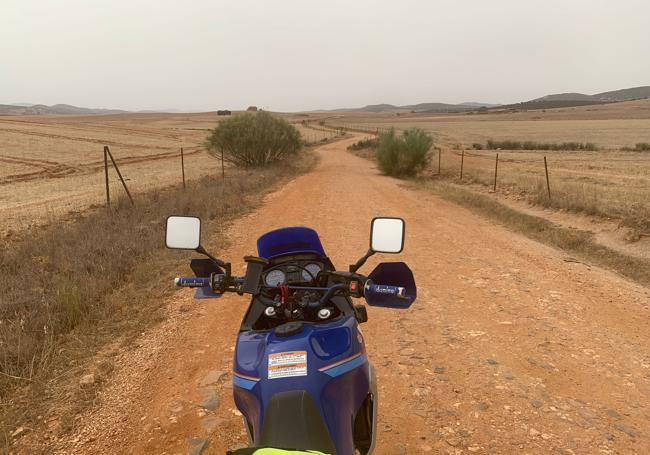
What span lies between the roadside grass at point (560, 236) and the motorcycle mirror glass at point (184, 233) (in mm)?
7274

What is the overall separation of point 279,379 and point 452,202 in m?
13.5

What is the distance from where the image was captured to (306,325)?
85.1 inches

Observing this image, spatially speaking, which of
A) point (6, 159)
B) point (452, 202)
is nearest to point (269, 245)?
point (452, 202)

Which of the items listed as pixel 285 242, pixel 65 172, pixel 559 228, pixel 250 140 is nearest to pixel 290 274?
pixel 285 242

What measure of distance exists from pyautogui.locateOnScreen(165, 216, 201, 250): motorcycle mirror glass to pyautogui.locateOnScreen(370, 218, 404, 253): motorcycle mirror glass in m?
0.96

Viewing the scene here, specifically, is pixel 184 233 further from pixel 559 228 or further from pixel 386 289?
pixel 559 228

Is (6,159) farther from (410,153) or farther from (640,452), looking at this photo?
(640,452)

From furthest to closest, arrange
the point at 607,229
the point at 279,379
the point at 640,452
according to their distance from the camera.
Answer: the point at 607,229 < the point at 640,452 < the point at 279,379

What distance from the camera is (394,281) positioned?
8.17 ft

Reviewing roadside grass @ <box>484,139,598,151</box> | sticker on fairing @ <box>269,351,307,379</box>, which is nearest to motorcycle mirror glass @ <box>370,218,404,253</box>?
sticker on fairing @ <box>269,351,307,379</box>

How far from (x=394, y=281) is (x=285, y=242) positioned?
0.63 m

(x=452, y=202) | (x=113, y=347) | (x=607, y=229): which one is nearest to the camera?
(x=113, y=347)

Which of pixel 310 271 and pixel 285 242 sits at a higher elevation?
pixel 285 242

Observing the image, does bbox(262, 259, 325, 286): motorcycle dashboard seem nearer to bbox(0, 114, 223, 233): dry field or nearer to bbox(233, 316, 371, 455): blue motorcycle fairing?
bbox(233, 316, 371, 455): blue motorcycle fairing
